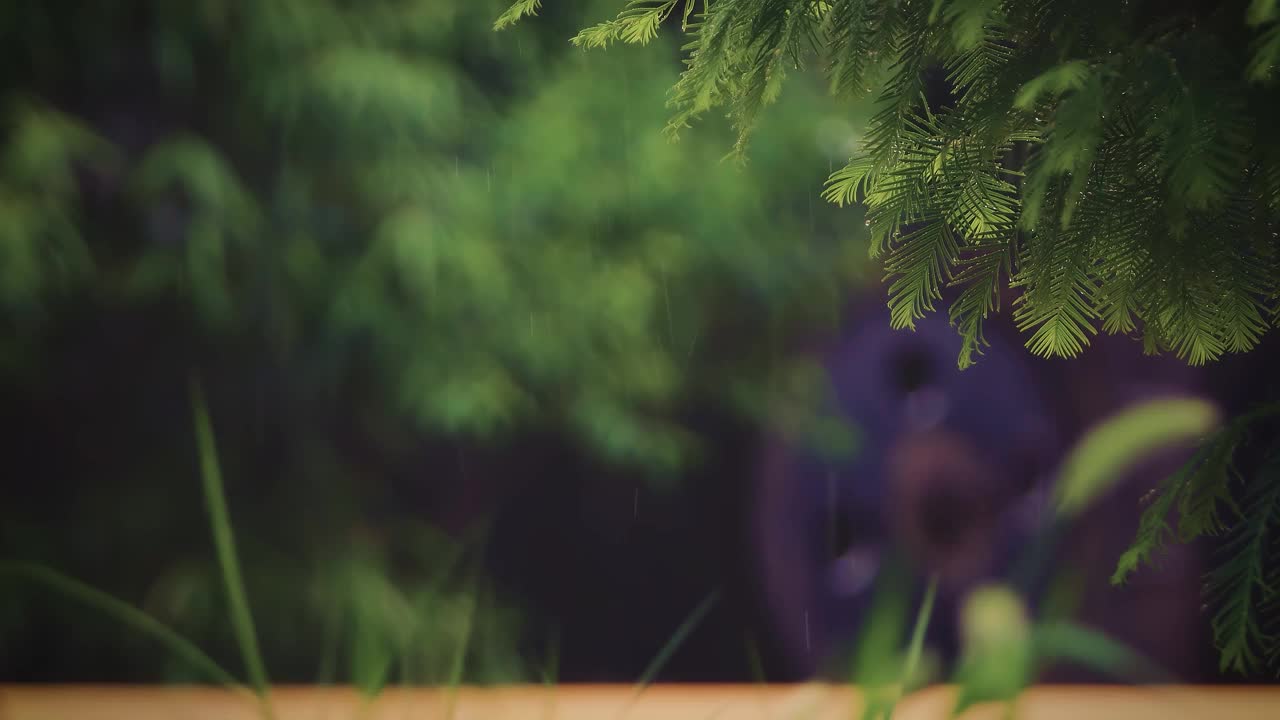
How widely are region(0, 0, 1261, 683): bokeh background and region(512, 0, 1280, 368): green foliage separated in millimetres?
2150

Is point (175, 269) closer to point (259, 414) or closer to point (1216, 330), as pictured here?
point (259, 414)

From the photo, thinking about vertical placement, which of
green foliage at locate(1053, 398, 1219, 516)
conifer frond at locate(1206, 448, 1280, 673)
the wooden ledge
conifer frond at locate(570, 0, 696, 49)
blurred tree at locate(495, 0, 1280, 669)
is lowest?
the wooden ledge

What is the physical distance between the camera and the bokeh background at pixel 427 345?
3158mm

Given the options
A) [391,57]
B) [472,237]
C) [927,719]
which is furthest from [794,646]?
[391,57]

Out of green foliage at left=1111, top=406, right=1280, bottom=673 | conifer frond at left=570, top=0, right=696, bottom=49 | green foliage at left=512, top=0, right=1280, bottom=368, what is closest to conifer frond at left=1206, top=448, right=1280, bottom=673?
green foliage at left=1111, top=406, right=1280, bottom=673

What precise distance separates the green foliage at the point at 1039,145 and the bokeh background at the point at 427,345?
215 centimetres

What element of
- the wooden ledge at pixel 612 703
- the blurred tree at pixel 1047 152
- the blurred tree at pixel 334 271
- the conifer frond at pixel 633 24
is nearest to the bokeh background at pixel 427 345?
the blurred tree at pixel 334 271

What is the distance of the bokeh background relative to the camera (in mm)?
3158

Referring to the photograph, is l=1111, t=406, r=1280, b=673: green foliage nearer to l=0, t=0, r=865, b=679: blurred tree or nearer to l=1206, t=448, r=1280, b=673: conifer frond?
l=1206, t=448, r=1280, b=673: conifer frond

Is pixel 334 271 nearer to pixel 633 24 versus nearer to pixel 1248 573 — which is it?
pixel 633 24

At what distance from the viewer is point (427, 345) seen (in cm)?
323

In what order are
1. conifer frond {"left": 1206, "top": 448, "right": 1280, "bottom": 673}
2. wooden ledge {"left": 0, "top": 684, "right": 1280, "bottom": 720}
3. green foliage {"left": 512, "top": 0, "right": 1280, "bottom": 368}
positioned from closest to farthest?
green foliage {"left": 512, "top": 0, "right": 1280, "bottom": 368} → conifer frond {"left": 1206, "top": 448, "right": 1280, "bottom": 673} → wooden ledge {"left": 0, "top": 684, "right": 1280, "bottom": 720}

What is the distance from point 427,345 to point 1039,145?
99.8 inches

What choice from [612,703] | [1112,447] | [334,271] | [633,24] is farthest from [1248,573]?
[334,271]
